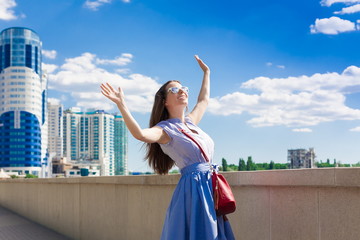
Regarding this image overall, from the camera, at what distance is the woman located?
342 centimetres

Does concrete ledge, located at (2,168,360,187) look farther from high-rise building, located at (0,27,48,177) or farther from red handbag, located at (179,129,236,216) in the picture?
high-rise building, located at (0,27,48,177)

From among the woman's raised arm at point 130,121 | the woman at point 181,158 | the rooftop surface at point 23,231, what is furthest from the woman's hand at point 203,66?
the rooftop surface at point 23,231

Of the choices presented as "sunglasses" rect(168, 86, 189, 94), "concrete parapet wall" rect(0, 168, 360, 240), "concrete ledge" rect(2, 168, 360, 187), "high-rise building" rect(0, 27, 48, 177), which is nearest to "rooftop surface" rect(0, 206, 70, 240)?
"concrete parapet wall" rect(0, 168, 360, 240)

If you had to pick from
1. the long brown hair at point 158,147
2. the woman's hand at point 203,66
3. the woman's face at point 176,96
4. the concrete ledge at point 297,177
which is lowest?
the concrete ledge at point 297,177

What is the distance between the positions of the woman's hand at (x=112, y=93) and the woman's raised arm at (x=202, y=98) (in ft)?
3.06

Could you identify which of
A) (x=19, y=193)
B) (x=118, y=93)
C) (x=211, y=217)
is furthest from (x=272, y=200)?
(x=19, y=193)

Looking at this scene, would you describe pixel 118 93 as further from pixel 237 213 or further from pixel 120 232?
pixel 120 232

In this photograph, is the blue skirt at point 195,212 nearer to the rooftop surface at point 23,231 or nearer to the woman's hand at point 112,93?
the woman's hand at point 112,93

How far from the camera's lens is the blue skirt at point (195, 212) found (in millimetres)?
3408

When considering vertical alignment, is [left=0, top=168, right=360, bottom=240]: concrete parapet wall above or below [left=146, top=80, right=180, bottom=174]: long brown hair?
below

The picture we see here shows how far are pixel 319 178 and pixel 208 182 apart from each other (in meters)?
0.75

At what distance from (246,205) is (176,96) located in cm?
118

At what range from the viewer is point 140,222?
6.54m

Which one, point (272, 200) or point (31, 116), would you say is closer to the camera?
point (272, 200)
